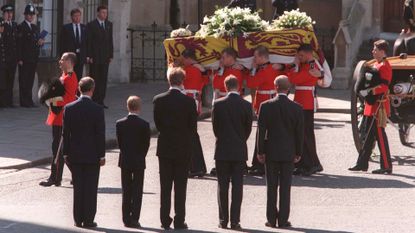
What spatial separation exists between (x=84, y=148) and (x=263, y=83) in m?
4.12

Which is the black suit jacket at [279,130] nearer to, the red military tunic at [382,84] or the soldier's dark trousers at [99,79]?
the red military tunic at [382,84]

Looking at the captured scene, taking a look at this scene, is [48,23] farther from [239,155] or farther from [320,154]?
[239,155]

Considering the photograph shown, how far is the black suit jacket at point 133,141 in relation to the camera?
47.4ft

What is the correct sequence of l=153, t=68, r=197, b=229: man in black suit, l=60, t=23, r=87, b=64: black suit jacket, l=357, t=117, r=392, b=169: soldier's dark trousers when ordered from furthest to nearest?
l=60, t=23, r=87, b=64: black suit jacket < l=357, t=117, r=392, b=169: soldier's dark trousers < l=153, t=68, r=197, b=229: man in black suit

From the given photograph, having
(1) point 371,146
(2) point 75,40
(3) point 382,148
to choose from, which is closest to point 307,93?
(1) point 371,146

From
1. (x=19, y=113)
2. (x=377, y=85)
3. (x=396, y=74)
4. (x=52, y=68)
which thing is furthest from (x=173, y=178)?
(x=52, y=68)

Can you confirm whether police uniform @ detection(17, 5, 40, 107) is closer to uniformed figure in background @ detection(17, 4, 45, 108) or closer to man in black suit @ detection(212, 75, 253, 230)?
uniformed figure in background @ detection(17, 4, 45, 108)

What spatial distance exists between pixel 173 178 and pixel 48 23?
13.5 meters

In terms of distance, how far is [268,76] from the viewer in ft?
59.0

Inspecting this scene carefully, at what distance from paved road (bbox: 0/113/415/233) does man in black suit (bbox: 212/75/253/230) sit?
357 millimetres

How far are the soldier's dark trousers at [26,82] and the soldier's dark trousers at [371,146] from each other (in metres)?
9.18

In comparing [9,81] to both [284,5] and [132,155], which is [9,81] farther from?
[132,155]

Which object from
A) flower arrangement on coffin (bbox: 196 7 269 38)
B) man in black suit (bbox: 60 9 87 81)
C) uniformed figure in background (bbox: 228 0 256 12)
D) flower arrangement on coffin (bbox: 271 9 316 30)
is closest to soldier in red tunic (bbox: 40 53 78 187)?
flower arrangement on coffin (bbox: 196 7 269 38)

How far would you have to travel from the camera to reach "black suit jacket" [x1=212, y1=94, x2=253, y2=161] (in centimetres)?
1442
